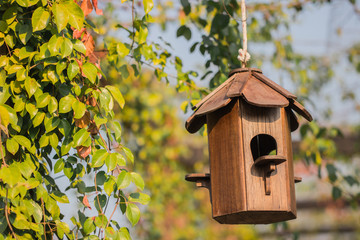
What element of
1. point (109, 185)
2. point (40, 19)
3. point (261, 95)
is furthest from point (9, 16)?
point (261, 95)

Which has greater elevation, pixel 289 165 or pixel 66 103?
pixel 66 103

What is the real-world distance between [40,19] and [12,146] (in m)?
0.40

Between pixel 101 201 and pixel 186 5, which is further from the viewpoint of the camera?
pixel 186 5

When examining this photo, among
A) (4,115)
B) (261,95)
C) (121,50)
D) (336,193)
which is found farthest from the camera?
(336,193)

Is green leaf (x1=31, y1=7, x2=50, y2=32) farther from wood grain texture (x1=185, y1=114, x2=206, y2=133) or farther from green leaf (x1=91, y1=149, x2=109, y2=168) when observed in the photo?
wood grain texture (x1=185, y1=114, x2=206, y2=133)

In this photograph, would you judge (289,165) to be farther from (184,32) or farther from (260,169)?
(184,32)

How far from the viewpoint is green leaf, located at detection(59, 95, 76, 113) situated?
1.83m

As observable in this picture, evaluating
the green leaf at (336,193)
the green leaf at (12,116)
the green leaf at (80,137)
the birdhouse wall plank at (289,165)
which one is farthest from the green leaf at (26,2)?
the green leaf at (336,193)

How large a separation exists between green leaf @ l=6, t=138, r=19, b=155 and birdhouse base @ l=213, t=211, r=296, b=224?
0.78 meters

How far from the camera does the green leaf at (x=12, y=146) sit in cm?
179

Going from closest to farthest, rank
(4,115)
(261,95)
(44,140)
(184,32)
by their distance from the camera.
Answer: (4,115) < (44,140) < (261,95) < (184,32)

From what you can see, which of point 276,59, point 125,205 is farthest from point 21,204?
point 276,59

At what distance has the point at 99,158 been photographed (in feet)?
5.94

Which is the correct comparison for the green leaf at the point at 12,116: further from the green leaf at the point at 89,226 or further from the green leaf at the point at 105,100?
the green leaf at the point at 89,226
